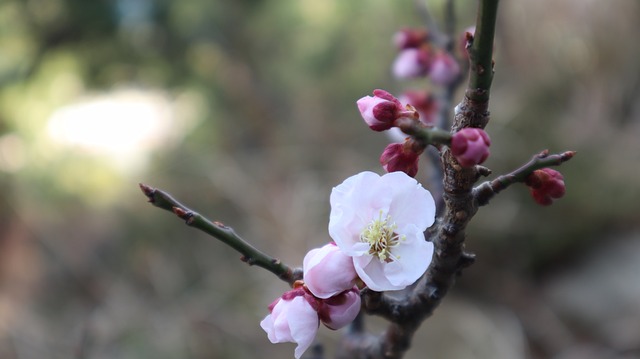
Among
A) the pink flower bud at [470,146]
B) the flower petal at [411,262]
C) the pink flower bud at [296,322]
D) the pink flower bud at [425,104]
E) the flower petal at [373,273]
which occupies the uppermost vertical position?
the pink flower bud at [425,104]

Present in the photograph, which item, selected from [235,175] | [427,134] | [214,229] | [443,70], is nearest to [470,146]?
[427,134]

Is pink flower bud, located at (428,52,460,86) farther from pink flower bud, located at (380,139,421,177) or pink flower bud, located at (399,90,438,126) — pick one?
pink flower bud, located at (380,139,421,177)

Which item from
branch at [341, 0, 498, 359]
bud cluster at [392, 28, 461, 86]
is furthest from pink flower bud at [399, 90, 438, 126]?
branch at [341, 0, 498, 359]

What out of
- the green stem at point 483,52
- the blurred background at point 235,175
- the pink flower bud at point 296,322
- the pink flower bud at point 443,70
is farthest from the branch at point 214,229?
the blurred background at point 235,175

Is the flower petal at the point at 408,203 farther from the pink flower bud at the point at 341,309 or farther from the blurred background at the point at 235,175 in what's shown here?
the blurred background at the point at 235,175

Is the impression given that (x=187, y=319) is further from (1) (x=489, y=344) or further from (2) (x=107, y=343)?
(1) (x=489, y=344)

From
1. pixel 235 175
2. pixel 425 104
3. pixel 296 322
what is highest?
pixel 235 175

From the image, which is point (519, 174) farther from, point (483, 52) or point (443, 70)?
point (443, 70)

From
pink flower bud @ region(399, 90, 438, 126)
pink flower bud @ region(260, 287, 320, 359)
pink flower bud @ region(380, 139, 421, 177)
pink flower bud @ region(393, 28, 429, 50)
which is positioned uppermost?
pink flower bud @ region(393, 28, 429, 50)
